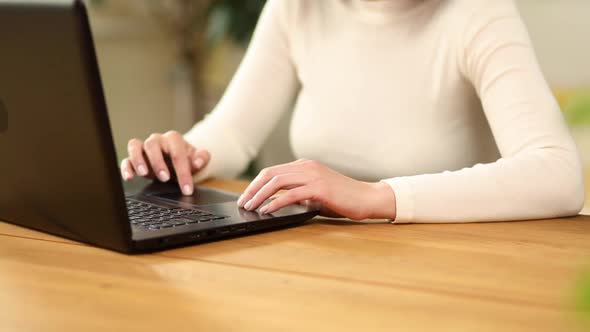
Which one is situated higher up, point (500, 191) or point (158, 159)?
point (158, 159)

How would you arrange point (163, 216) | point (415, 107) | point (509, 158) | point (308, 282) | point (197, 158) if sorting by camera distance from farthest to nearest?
point (415, 107) < point (197, 158) < point (509, 158) < point (163, 216) < point (308, 282)

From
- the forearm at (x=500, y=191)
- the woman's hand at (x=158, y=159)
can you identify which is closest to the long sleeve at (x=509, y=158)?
the forearm at (x=500, y=191)


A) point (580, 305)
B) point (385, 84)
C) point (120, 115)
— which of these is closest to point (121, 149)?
point (120, 115)

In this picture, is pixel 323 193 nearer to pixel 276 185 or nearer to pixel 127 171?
pixel 276 185

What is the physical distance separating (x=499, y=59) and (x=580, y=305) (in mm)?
989

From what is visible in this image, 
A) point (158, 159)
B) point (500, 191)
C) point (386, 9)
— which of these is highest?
point (386, 9)

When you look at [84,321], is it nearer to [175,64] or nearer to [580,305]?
[580,305]

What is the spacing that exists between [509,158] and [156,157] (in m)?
0.57

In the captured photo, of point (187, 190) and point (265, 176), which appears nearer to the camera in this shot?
point (265, 176)

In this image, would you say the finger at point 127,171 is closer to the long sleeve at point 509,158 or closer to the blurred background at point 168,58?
the long sleeve at point 509,158

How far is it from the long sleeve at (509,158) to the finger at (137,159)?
42 cm

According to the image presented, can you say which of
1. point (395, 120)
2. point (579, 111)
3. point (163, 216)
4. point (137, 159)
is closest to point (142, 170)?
point (137, 159)

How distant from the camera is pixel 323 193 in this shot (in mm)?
956

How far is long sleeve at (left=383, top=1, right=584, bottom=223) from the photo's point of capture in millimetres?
988
